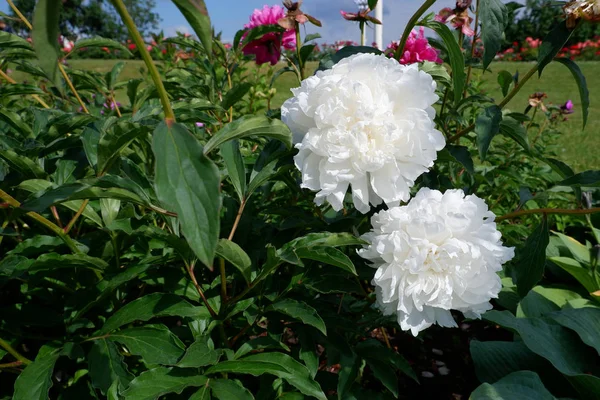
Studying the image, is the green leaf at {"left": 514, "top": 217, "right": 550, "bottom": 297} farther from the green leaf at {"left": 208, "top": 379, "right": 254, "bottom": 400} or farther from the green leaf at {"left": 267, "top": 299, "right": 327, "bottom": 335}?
the green leaf at {"left": 208, "top": 379, "right": 254, "bottom": 400}

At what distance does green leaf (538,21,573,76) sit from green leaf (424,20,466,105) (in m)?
0.16

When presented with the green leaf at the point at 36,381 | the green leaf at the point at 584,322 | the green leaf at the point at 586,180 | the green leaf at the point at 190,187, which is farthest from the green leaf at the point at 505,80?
the green leaf at the point at 36,381

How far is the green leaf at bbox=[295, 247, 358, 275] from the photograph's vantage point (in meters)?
0.86

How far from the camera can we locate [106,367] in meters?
0.96

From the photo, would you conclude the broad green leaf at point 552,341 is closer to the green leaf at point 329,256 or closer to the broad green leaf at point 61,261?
the green leaf at point 329,256

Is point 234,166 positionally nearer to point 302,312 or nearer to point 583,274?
point 302,312

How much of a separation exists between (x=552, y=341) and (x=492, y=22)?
1.04 meters

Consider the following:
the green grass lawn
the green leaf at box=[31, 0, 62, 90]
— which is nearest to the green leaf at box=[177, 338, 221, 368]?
the green leaf at box=[31, 0, 62, 90]

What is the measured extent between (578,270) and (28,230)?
77.4 inches

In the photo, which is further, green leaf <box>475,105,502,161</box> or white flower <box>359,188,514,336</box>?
green leaf <box>475,105,502,161</box>

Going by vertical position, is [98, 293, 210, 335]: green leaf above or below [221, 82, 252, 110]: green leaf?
below

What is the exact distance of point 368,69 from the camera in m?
0.94

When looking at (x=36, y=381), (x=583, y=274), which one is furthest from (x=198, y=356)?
(x=583, y=274)

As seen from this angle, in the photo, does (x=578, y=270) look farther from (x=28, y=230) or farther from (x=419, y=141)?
(x=28, y=230)
